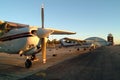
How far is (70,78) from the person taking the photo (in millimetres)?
10828

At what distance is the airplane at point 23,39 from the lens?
1560cm

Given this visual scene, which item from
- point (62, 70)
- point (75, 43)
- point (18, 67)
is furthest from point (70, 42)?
point (62, 70)

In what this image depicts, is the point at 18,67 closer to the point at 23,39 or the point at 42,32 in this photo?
the point at 23,39

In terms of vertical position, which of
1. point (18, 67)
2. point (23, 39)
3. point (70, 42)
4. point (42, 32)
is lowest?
point (18, 67)

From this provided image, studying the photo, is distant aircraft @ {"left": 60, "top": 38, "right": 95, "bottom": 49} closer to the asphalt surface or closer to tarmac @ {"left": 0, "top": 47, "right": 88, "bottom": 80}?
tarmac @ {"left": 0, "top": 47, "right": 88, "bottom": 80}

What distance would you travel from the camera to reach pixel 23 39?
15547 mm

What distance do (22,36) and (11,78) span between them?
4951 mm

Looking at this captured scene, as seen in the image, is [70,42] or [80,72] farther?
[70,42]

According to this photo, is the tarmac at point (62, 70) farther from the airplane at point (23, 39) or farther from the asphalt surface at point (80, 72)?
the airplane at point (23, 39)

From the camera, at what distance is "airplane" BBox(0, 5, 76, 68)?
15602 millimetres

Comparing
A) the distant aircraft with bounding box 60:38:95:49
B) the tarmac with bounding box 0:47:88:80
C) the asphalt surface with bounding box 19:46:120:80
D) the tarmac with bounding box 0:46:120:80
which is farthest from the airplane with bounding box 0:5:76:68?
the distant aircraft with bounding box 60:38:95:49

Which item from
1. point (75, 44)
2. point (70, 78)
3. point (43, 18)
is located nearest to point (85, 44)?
point (75, 44)

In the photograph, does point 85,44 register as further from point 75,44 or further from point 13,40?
point 13,40

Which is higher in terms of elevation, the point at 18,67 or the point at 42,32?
the point at 42,32
